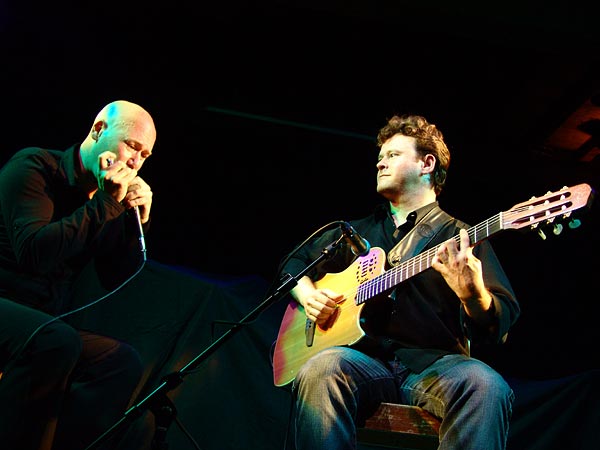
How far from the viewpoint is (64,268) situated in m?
3.07

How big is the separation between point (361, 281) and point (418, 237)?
15.4 inches

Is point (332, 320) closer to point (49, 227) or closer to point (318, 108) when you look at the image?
point (49, 227)

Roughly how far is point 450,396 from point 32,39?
393 centimetres

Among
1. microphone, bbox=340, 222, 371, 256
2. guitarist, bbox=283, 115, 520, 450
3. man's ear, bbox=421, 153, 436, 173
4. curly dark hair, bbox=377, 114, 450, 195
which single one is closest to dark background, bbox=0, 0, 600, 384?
curly dark hair, bbox=377, 114, 450, 195

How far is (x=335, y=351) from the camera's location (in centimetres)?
266

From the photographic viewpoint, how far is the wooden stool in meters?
2.49

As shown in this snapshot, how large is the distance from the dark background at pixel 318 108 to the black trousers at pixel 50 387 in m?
1.62

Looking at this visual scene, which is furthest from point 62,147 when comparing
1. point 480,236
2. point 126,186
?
point 480,236

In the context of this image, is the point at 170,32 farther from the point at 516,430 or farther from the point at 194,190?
the point at 516,430

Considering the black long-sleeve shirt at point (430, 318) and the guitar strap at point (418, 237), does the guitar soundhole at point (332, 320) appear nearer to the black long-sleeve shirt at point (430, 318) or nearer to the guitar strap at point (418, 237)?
the black long-sleeve shirt at point (430, 318)

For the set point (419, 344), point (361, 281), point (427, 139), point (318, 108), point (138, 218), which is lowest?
point (419, 344)

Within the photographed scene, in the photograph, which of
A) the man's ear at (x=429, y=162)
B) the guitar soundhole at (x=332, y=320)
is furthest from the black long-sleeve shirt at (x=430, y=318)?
the man's ear at (x=429, y=162)

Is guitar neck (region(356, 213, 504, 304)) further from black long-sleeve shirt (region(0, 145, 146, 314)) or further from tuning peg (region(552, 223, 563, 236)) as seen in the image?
black long-sleeve shirt (region(0, 145, 146, 314))

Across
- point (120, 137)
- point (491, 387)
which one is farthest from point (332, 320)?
point (120, 137)
